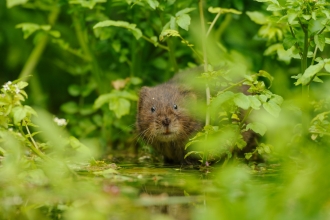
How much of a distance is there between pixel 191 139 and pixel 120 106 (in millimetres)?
1432

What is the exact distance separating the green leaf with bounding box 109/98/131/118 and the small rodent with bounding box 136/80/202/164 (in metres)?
0.25

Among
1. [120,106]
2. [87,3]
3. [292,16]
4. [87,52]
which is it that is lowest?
[120,106]

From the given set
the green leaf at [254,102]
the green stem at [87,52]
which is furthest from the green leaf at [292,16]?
the green stem at [87,52]

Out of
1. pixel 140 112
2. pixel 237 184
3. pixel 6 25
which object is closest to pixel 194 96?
pixel 140 112

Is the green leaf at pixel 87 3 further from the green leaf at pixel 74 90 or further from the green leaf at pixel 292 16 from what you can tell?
the green leaf at pixel 292 16

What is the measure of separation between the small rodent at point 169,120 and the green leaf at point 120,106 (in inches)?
9.7

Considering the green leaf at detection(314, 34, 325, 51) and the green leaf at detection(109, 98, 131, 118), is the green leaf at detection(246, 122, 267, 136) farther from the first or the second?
the green leaf at detection(109, 98, 131, 118)

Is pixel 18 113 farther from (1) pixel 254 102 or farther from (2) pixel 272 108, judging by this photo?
(2) pixel 272 108

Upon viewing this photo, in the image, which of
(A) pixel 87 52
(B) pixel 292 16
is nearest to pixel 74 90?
(A) pixel 87 52

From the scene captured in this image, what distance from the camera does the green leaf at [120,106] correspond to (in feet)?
17.9

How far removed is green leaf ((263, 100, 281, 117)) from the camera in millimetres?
3756

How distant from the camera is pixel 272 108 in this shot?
379cm

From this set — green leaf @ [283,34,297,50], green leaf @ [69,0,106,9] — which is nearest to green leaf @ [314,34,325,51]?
green leaf @ [283,34,297,50]

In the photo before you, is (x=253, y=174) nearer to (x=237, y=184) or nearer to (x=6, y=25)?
(x=237, y=184)
